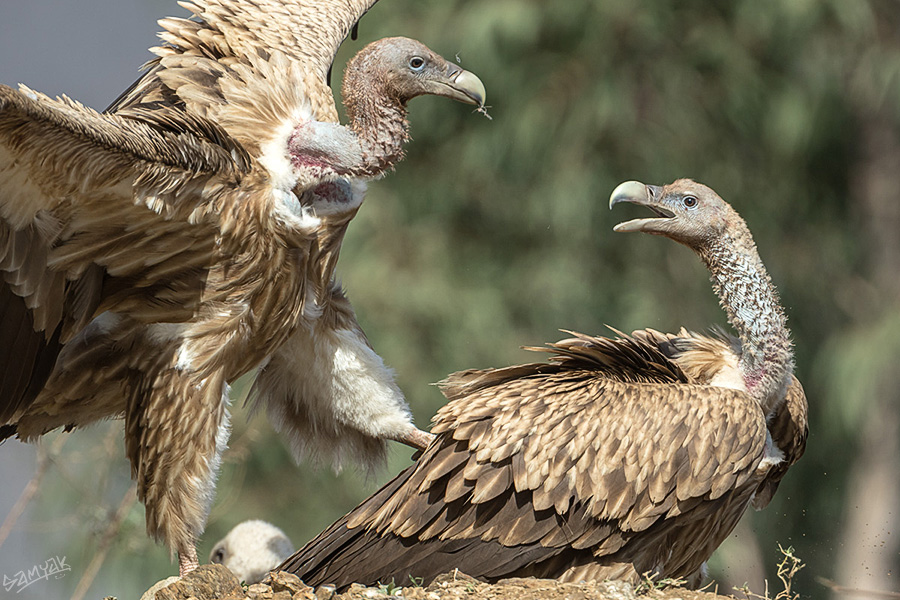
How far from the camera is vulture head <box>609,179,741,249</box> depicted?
14.0 ft

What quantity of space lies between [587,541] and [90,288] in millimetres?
1790

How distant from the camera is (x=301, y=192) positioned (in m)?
4.09

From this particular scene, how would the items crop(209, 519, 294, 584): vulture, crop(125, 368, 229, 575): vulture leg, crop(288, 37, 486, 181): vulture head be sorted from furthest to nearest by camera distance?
crop(209, 519, 294, 584): vulture
crop(288, 37, 486, 181): vulture head
crop(125, 368, 229, 575): vulture leg

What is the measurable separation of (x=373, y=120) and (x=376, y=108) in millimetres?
45

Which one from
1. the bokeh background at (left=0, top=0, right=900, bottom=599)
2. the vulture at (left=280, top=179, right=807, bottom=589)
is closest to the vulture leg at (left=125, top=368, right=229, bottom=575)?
the vulture at (left=280, top=179, right=807, bottom=589)

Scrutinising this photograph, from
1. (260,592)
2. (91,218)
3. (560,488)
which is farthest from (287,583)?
(91,218)

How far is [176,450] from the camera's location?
3.93 m

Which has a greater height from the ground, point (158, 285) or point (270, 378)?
point (158, 285)

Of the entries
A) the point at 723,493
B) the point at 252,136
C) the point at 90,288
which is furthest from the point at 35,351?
the point at 723,493

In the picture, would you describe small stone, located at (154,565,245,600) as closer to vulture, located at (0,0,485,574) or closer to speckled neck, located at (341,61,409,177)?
vulture, located at (0,0,485,574)

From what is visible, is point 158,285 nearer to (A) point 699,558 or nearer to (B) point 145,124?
(B) point 145,124

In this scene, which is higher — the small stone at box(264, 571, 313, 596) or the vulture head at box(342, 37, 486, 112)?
the vulture head at box(342, 37, 486, 112)

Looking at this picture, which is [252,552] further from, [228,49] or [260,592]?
[260,592]

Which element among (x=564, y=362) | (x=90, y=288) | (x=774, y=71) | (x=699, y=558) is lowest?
(x=699, y=558)
